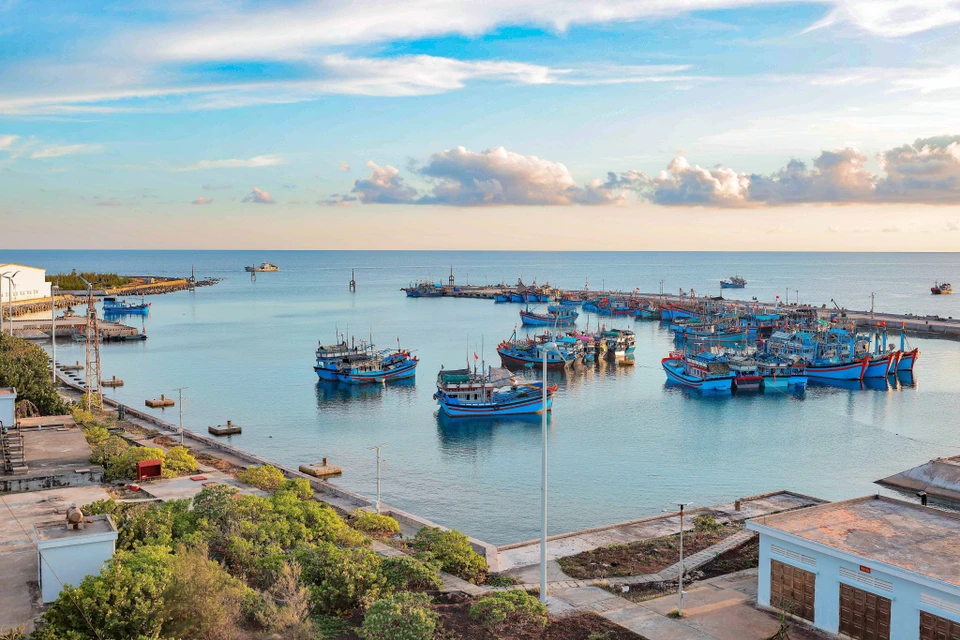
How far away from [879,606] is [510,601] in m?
10.5

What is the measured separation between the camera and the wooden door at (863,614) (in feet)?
74.4

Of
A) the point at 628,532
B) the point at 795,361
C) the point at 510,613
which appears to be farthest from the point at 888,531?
the point at 795,361

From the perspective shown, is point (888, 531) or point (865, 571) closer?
point (865, 571)

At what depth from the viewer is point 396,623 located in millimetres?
20562

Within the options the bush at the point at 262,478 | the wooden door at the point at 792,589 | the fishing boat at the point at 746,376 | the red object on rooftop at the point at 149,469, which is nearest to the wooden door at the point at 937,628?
the wooden door at the point at 792,589

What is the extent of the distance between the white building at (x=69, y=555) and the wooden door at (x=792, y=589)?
65.6 feet

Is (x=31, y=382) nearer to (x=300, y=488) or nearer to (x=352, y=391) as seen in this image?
(x=300, y=488)

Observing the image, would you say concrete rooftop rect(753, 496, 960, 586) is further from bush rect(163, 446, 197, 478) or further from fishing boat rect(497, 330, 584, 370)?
fishing boat rect(497, 330, 584, 370)

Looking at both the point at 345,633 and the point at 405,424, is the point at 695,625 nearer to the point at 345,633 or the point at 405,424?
the point at 345,633

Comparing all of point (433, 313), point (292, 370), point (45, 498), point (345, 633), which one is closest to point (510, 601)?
point (345, 633)

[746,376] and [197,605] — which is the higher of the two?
[197,605]

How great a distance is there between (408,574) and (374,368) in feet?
207

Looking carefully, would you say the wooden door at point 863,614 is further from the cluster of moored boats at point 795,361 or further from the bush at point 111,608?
the cluster of moored boats at point 795,361

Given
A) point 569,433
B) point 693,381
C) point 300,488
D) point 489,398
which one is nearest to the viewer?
point 300,488
